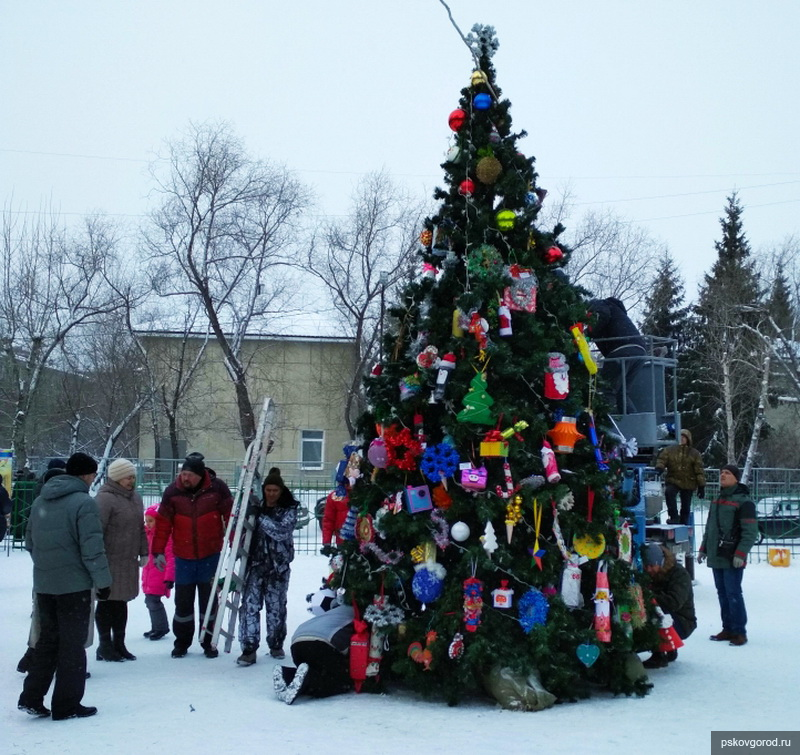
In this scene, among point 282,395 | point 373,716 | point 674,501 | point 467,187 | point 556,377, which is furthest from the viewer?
point 282,395

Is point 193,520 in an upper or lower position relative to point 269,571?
upper

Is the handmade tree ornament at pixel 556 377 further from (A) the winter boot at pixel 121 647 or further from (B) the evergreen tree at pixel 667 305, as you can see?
(B) the evergreen tree at pixel 667 305

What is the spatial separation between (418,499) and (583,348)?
186 centimetres

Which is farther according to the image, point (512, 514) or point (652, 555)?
point (652, 555)

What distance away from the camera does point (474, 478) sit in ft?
22.7

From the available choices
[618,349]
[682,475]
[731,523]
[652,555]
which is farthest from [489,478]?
[682,475]

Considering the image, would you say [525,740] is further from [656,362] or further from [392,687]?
[656,362]

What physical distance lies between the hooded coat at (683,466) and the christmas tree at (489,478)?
677 centimetres

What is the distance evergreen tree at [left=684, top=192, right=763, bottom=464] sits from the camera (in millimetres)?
34531

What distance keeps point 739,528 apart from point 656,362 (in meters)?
1.89

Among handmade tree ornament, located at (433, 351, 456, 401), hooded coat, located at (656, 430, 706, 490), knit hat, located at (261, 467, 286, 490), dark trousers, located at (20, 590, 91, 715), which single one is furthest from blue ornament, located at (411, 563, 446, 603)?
hooded coat, located at (656, 430, 706, 490)

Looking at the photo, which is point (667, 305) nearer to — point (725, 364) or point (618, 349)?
point (725, 364)

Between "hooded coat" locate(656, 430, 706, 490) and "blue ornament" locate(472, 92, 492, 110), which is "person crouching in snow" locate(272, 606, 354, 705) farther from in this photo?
"hooded coat" locate(656, 430, 706, 490)

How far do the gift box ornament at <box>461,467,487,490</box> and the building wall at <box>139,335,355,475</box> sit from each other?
27.6m
